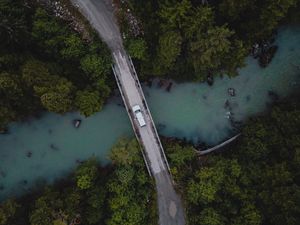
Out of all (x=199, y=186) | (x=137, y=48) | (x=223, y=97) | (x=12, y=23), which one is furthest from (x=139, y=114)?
(x=12, y=23)

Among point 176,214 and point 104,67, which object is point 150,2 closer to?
point 104,67

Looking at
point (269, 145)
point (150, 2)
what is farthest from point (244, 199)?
point (150, 2)

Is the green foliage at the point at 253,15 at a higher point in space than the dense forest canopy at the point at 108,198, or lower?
higher

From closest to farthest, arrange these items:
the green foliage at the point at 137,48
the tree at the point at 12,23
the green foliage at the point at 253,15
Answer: the green foliage at the point at 253,15, the tree at the point at 12,23, the green foliage at the point at 137,48

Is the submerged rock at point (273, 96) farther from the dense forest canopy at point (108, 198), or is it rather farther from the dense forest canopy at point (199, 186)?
the dense forest canopy at point (108, 198)

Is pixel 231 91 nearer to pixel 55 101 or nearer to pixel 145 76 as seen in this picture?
pixel 145 76

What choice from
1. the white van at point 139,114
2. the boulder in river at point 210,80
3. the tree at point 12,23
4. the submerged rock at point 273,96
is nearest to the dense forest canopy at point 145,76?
the tree at point 12,23

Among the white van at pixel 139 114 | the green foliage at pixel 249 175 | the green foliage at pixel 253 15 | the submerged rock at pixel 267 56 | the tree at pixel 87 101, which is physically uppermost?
the green foliage at pixel 253 15
